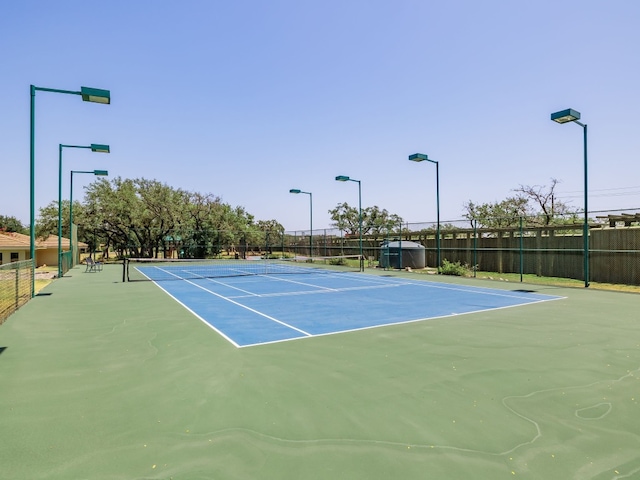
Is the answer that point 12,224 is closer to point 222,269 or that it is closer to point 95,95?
point 222,269

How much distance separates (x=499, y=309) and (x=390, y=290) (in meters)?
4.63

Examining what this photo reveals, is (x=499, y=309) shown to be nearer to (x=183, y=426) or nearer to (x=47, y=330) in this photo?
(x=183, y=426)

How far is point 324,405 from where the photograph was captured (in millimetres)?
3902

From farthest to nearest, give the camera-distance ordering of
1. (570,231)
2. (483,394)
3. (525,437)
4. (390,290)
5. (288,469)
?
(570,231), (390,290), (483,394), (525,437), (288,469)

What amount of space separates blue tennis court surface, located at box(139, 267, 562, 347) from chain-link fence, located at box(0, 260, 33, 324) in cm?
396

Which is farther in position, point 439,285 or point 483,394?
point 439,285

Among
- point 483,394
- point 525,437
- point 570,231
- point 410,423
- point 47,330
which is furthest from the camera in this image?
point 570,231

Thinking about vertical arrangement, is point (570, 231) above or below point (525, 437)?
above

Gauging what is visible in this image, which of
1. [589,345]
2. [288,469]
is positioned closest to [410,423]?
[288,469]

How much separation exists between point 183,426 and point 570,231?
795 inches

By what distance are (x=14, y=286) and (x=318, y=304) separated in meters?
7.91

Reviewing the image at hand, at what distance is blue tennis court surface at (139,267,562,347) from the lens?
25.1 ft

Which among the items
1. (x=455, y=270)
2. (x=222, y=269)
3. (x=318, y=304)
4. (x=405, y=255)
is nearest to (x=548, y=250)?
(x=455, y=270)

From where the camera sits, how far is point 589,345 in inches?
246
